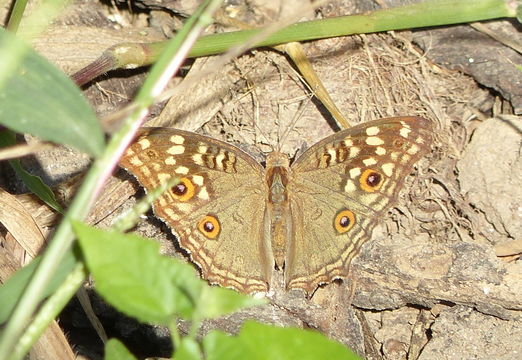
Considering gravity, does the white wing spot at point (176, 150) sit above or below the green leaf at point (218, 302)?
above

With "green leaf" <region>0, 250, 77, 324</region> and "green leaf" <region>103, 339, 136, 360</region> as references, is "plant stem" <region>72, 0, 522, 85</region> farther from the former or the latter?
"green leaf" <region>103, 339, 136, 360</region>

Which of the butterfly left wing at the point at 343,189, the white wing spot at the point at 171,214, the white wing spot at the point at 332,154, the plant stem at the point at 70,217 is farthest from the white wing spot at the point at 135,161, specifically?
the plant stem at the point at 70,217

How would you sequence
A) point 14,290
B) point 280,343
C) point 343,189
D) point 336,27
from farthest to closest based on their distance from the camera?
point 336,27 < point 343,189 < point 14,290 < point 280,343

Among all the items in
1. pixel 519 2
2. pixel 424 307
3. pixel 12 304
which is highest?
pixel 519 2

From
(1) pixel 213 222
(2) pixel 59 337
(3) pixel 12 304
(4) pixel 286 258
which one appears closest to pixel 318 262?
(4) pixel 286 258

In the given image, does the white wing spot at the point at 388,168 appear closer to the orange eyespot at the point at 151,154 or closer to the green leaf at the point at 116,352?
the orange eyespot at the point at 151,154

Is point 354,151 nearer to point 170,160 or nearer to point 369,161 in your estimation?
point 369,161

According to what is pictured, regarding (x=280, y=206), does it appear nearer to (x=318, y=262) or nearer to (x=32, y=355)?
(x=318, y=262)

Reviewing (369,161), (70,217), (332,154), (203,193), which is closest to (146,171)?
(203,193)
